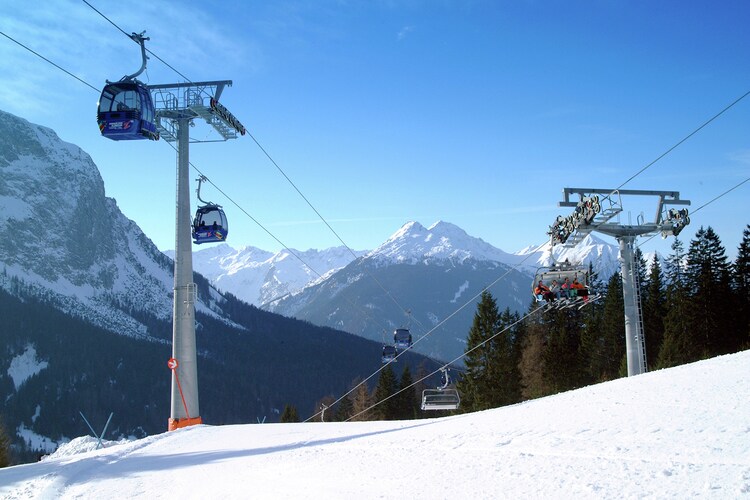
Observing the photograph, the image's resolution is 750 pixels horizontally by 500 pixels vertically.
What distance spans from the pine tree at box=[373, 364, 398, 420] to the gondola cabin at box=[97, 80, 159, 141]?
4979cm

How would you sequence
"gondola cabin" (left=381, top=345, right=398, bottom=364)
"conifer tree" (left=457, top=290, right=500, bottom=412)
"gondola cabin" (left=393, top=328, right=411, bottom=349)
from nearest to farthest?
"gondola cabin" (left=393, top=328, right=411, bottom=349)
"gondola cabin" (left=381, top=345, right=398, bottom=364)
"conifer tree" (left=457, top=290, right=500, bottom=412)

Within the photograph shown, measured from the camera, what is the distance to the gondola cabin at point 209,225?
77.8 ft

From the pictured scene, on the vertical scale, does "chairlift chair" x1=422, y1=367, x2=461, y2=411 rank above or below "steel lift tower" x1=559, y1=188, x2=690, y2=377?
below

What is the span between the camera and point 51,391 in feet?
547

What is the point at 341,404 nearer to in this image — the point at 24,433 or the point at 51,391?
the point at 24,433

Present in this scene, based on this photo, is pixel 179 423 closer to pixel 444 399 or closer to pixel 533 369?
pixel 444 399

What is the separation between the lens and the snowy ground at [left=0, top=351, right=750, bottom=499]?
7.76 meters

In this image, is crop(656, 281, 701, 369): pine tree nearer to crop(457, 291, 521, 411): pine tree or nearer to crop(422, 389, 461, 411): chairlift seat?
crop(457, 291, 521, 411): pine tree

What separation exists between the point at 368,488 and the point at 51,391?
18185 centimetres

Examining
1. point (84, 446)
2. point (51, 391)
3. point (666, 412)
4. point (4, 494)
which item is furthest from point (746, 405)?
point (51, 391)

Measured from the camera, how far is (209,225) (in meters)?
23.8

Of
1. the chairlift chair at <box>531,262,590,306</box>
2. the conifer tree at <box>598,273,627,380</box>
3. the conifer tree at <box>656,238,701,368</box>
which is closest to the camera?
the chairlift chair at <box>531,262,590,306</box>

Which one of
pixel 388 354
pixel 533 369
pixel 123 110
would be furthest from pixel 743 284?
pixel 123 110

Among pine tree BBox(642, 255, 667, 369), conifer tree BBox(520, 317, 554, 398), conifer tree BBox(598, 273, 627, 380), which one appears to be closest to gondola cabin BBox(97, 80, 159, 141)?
conifer tree BBox(520, 317, 554, 398)
